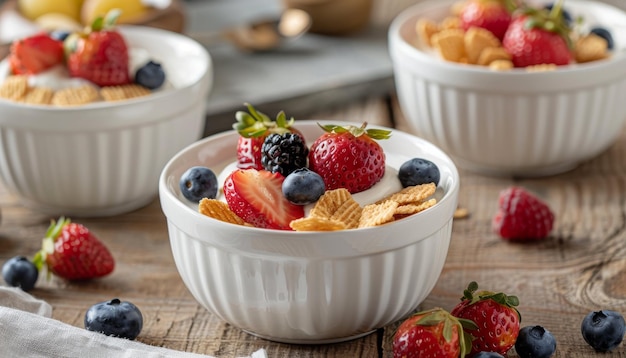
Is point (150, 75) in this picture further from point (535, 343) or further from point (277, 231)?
point (535, 343)

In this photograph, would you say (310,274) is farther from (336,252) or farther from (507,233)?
(507,233)

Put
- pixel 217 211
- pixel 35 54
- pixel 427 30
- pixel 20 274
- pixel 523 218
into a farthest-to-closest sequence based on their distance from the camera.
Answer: pixel 427 30
pixel 35 54
pixel 523 218
pixel 20 274
pixel 217 211

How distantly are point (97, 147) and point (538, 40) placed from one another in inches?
35.4

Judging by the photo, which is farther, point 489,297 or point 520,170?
point 520,170

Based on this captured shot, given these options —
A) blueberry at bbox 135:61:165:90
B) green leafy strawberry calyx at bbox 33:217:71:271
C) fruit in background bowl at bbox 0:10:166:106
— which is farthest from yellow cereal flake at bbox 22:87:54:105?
green leafy strawberry calyx at bbox 33:217:71:271

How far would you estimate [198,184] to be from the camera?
1450 millimetres

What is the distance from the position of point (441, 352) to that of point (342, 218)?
0.75 feet

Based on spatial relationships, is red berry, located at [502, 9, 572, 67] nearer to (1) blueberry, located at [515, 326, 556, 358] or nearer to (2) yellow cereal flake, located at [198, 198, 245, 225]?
(1) blueberry, located at [515, 326, 556, 358]

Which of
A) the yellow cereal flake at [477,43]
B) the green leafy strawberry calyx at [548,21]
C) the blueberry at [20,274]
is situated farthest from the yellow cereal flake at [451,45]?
the blueberry at [20,274]

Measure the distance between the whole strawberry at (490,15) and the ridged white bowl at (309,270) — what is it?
71 centimetres

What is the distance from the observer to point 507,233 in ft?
5.98

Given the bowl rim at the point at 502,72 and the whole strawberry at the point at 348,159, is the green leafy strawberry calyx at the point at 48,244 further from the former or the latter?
the bowl rim at the point at 502,72

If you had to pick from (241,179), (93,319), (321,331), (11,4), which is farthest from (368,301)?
(11,4)

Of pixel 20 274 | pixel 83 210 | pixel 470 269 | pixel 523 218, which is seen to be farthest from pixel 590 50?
pixel 20 274
